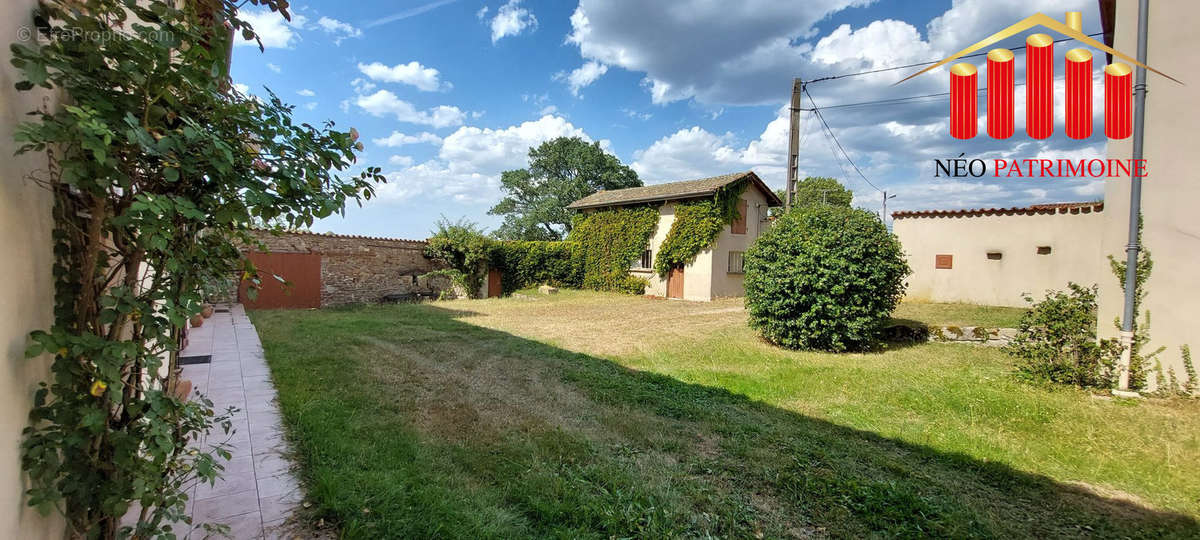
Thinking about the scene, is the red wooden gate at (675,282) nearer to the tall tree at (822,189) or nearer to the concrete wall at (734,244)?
the concrete wall at (734,244)

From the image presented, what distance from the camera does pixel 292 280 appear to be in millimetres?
12484

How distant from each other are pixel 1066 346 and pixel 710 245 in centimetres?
1144

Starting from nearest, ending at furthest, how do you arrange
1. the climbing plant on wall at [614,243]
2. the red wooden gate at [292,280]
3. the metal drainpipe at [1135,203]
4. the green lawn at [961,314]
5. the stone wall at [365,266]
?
the metal drainpipe at [1135,203] < the green lawn at [961,314] < the red wooden gate at [292,280] < the stone wall at [365,266] < the climbing plant on wall at [614,243]

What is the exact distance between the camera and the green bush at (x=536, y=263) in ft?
59.1

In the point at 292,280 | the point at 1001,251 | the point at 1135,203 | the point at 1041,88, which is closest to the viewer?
the point at 1135,203

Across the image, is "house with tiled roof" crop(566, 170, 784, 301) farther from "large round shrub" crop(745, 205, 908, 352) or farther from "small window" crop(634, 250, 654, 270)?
"large round shrub" crop(745, 205, 908, 352)

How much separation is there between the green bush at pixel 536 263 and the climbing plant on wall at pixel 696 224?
4.16 m

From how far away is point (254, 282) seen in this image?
176 cm

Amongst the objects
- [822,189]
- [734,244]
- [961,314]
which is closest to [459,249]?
[734,244]

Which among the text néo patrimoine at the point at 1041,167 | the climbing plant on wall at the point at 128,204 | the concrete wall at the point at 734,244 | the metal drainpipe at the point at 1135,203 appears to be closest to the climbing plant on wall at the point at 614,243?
the concrete wall at the point at 734,244

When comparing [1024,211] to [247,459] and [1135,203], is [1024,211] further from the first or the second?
[247,459]

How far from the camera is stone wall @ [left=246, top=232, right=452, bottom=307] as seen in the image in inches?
509

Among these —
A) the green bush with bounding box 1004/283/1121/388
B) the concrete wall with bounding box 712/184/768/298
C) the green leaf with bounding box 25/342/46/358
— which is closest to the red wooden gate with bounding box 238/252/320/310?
the green leaf with bounding box 25/342/46/358

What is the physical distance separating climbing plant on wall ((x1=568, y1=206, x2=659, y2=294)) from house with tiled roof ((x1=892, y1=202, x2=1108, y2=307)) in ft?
28.9
